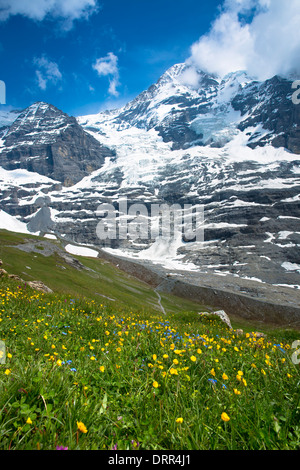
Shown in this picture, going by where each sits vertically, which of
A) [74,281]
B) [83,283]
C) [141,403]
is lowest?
[83,283]

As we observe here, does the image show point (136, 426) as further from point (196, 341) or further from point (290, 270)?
point (290, 270)

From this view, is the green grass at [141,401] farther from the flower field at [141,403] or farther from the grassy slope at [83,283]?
the grassy slope at [83,283]

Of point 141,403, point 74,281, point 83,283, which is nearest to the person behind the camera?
point 141,403

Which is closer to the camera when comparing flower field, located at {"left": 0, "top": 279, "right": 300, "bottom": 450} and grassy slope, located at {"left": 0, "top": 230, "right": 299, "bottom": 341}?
flower field, located at {"left": 0, "top": 279, "right": 300, "bottom": 450}

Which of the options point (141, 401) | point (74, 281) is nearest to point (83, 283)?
point (74, 281)

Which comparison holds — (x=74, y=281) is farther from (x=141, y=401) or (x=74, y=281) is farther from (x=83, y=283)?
(x=141, y=401)

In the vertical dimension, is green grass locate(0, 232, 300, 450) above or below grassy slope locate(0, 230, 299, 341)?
above

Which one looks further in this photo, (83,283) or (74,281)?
(83,283)

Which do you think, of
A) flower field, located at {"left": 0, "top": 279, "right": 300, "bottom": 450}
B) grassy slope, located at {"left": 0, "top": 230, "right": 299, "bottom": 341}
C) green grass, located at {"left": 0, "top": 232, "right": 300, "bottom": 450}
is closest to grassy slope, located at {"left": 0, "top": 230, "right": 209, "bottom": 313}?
grassy slope, located at {"left": 0, "top": 230, "right": 299, "bottom": 341}

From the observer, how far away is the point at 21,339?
5.80 metres

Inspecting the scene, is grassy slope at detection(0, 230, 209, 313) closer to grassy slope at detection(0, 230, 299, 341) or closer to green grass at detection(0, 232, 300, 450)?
grassy slope at detection(0, 230, 299, 341)

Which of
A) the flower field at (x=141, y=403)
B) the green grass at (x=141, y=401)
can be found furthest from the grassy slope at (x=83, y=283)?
the flower field at (x=141, y=403)

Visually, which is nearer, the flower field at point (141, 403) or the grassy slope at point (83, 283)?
the flower field at point (141, 403)
